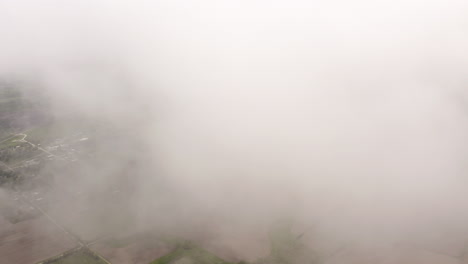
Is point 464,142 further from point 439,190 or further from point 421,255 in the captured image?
point 421,255

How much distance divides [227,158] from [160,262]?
586 inches

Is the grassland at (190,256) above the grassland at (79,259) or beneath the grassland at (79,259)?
above

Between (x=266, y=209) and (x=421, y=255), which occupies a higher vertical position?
(x=421, y=255)

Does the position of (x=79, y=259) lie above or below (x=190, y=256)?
below

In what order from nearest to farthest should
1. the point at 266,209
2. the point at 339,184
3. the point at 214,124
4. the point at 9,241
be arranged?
the point at 9,241 < the point at 266,209 < the point at 339,184 < the point at 214,124

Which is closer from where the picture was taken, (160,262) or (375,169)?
(160,262)

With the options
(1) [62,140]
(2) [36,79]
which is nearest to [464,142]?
(1) [62,140]

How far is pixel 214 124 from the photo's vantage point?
4197 centimetres

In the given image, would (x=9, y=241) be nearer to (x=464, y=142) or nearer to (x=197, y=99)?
(x=197, y=99)

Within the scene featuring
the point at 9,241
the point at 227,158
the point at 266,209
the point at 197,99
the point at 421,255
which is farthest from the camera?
the point at 197,99

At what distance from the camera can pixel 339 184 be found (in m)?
31.5

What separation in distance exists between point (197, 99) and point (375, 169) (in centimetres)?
2179

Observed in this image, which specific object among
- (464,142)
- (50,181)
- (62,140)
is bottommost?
(50,181)

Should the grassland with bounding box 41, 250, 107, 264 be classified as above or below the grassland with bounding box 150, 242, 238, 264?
below
